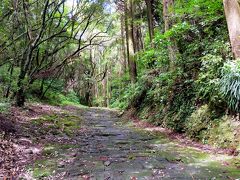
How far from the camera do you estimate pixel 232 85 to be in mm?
6227

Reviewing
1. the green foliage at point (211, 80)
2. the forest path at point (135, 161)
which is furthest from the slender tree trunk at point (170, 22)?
the forest path at point (135, 161)

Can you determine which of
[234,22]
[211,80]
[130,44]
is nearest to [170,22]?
[234,22]

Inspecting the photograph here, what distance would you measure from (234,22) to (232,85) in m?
1.78

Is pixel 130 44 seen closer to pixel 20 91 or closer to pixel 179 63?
pixel 179 63

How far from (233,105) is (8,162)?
17.2 ft

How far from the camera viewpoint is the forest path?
15.5ft

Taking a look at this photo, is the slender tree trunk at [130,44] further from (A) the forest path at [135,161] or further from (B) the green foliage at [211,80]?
(A) the forest path at [135,161]

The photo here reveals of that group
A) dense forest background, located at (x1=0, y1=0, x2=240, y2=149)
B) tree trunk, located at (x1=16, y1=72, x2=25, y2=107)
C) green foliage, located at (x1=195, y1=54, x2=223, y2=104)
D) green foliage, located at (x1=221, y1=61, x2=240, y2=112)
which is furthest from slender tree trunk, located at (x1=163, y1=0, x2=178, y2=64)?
tree trunk, located at (x1=16, y1=72, x2=25, y2=107)

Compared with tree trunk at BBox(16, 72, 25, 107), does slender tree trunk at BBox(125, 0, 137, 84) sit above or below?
above

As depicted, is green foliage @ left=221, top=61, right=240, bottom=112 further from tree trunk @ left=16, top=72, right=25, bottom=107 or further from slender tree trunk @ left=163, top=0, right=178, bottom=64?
tree trunk @ left=16, top=72, right=25, bottom=107

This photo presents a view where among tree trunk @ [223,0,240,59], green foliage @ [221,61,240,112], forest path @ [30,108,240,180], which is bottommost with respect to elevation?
forest path @ [30,108,240,180]

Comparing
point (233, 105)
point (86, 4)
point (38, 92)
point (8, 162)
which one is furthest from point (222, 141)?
point (38, 92)

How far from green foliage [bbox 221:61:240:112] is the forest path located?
138 cm

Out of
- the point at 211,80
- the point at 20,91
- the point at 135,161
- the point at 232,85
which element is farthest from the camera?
the point at 20,91
